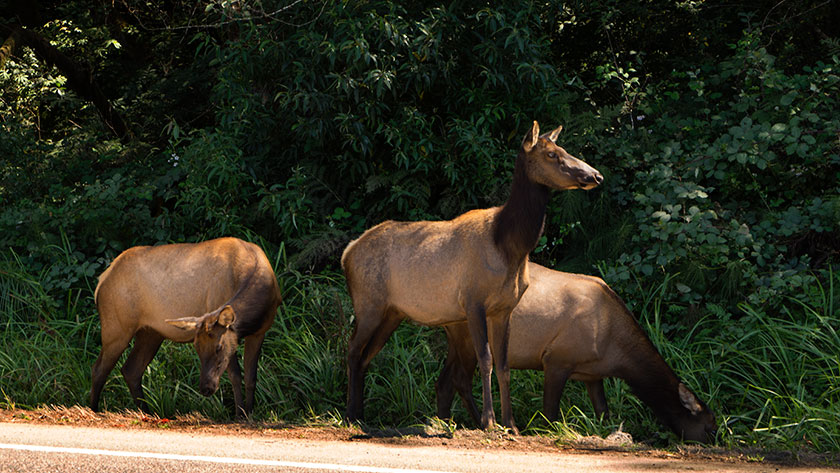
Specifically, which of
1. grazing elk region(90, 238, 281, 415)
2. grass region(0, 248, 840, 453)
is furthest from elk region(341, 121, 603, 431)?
grazing elk region(90, 238, 281, 415)

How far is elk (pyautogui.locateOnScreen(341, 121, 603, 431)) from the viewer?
8047 mm

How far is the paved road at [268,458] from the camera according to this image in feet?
20.5

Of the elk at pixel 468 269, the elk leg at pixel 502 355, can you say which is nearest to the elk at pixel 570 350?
the elk at pixel 468 269

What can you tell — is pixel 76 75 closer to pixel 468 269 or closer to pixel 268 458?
pixel 468 269

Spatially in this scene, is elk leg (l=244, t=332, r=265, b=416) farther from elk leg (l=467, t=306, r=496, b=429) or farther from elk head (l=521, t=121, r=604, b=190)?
elk head (l=521, t=121, r=604, b=190)

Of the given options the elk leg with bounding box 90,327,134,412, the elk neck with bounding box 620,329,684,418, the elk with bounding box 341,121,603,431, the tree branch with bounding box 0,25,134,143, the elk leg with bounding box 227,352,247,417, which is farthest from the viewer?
the tree branch with bounding box 0,25,134,143

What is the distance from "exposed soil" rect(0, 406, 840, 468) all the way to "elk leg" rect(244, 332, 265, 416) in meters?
0.52

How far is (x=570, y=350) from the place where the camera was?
29.0 feet

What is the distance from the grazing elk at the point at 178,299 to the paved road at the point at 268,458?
1600mm

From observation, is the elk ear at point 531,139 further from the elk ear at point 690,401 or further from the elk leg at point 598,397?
the elk ear at point 690,401

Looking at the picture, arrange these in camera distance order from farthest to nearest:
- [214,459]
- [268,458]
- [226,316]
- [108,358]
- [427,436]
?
[108,358] < [226,316] < [427,436] < [268,458] < [214,459]

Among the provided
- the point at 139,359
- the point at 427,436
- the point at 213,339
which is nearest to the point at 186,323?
the point at 213,339

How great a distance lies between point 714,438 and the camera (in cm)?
841

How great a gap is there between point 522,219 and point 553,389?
1.73 metres
